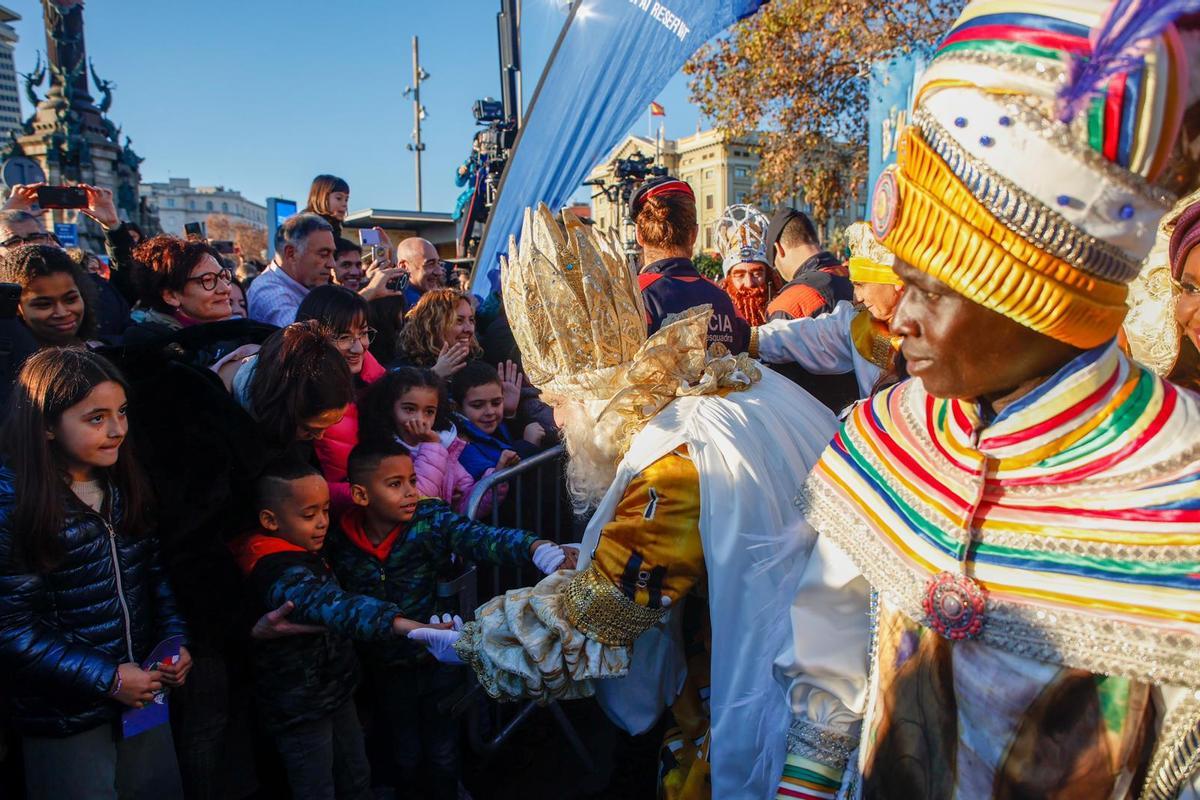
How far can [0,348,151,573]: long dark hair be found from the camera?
2.20m

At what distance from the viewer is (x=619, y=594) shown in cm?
195

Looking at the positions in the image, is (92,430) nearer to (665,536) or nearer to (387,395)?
(387,395)

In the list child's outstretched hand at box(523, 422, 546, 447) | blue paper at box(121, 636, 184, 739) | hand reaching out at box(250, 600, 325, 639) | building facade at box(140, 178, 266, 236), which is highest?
building facade at box(140, 178, 266, 236)

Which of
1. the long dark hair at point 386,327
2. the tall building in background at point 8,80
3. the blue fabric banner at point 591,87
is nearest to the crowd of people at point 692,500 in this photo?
the long dark hair at point 386,327

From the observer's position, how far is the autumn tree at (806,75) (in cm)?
1492

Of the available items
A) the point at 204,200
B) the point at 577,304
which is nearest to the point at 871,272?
the point at 577,304

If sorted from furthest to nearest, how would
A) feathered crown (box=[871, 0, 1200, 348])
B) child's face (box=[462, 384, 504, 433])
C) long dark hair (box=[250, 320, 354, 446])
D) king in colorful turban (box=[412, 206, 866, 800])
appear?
1. child's face (box=[462, 384, 504, 433])
2. long dark hair (box=[250, 320, 354, 446])
3. king in colorful turban (box=[412, 206, 866, 800])
4. feathered crown (box=[871, 0, 1200, 348])

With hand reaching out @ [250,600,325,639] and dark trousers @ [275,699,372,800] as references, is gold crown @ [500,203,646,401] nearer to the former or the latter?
hand reaching out @ [250,600,325,639]

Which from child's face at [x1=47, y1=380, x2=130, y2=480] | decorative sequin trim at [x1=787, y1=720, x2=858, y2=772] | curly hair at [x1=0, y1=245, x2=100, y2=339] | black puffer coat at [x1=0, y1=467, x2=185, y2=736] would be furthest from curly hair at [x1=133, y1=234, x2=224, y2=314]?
decorative sequin trim at [x1=787, y1=720, x2=858, y2=772]

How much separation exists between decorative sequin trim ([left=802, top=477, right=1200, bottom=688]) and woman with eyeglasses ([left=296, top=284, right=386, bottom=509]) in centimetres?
220

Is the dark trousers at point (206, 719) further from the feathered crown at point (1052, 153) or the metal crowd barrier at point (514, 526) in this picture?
the feathered crown at point (1052, 153)

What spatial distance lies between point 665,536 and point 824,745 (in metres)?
0.61

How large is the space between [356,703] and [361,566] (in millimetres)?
711

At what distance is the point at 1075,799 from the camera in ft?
3.97
